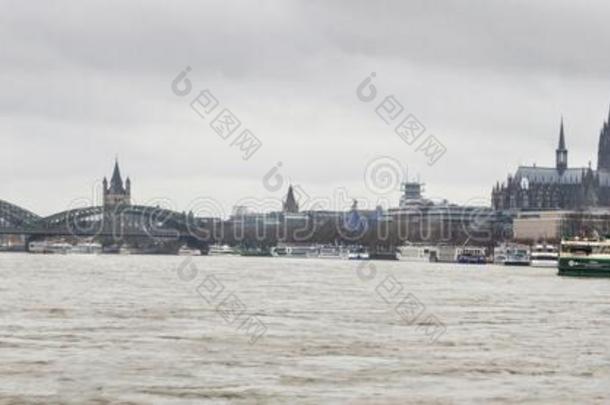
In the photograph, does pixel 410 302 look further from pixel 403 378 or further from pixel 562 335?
pixel 403 378

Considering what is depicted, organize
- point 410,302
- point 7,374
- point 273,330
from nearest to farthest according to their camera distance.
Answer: point 7,374, point 273,330, point 410,302

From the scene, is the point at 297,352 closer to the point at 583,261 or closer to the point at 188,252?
the point at 583,261

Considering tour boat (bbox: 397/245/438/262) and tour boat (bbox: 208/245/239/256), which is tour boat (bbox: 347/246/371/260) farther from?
tour boat (bbox: 208/245/239/256)

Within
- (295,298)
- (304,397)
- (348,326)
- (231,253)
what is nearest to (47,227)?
(231,253)

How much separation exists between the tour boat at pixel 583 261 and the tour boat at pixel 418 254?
7966 cm

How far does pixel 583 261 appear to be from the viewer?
86.8m

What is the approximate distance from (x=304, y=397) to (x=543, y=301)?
30.4 m

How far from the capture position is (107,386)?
78.0 feet

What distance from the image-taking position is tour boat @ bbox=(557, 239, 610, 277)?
283 feet

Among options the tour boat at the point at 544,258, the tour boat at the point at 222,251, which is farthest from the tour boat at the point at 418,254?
the tour boat at the point at 544,258

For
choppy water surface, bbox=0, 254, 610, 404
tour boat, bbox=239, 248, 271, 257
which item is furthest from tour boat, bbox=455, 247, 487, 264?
choppy water surface, bbox=0, 254, 610, 404

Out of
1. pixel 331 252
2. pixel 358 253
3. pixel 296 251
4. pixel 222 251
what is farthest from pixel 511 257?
pixel 222 251

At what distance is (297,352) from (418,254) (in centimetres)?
14898

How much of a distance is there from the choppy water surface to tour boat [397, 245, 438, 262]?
400ft
